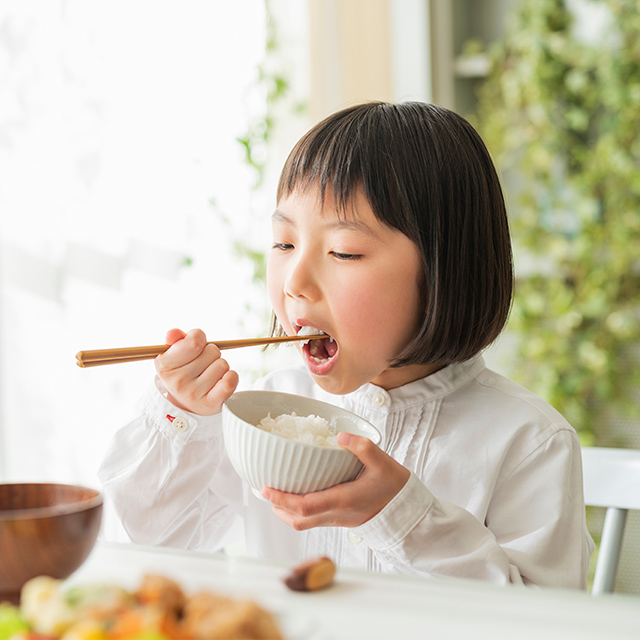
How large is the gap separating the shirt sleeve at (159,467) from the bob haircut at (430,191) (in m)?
0.30

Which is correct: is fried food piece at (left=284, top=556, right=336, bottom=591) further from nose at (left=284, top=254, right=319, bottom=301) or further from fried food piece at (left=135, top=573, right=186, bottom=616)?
nose at (left=284, top=254, right=319, bottom=301)

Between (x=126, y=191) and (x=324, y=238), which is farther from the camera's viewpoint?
(x=126, y=191)

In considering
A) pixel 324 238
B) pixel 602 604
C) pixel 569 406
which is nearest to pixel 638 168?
pixel 569 406

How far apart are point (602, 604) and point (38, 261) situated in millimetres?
1324

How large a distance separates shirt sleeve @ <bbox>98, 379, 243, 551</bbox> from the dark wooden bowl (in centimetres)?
46

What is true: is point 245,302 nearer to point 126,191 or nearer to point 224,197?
point 224,197

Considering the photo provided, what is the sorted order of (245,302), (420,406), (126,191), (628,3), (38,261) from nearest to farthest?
(420,406)
(38,261)
(126,191)
(245,302)
(628,3)

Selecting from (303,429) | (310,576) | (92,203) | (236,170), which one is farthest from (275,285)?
(236,170)

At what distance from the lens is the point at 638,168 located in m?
2.57

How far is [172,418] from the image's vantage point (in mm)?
964

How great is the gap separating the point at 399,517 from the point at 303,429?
0.14m

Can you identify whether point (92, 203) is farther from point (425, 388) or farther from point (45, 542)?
point (45, 542)

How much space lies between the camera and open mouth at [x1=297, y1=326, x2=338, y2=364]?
970 millimetres

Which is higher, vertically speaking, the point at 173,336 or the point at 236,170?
the point at 236,170
